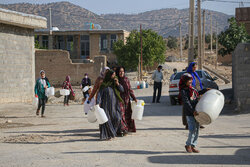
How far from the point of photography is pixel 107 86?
352 inches

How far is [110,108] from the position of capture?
8820 millimetres

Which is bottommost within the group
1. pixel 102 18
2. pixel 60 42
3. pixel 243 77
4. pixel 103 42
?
pixel 243 77

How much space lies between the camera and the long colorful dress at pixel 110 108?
8709 mm

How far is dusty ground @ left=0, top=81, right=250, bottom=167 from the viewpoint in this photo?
6375 mm

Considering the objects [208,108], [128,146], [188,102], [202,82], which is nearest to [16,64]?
[202,82]

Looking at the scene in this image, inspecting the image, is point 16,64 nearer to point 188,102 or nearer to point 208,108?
point 188,102

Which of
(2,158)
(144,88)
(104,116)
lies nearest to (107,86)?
(104,116)

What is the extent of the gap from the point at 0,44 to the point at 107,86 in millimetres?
10441

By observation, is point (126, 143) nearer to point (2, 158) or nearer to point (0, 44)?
point (2, 158)

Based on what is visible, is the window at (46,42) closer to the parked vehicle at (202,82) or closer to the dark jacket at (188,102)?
the parked vehicle at (202,82)

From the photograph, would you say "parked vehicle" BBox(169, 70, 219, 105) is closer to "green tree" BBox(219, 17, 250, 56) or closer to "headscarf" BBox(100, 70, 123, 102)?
"headscarf" BBox(100, 70, 123, 102)

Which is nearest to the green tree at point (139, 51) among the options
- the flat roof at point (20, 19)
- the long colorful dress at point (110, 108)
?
the flat roof at point (20, 19)

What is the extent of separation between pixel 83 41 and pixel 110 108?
4250cm

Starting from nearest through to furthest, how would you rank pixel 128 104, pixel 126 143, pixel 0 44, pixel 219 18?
pixel 126 143
pixel 128 104
pixel 0 44
pixel 219 18
